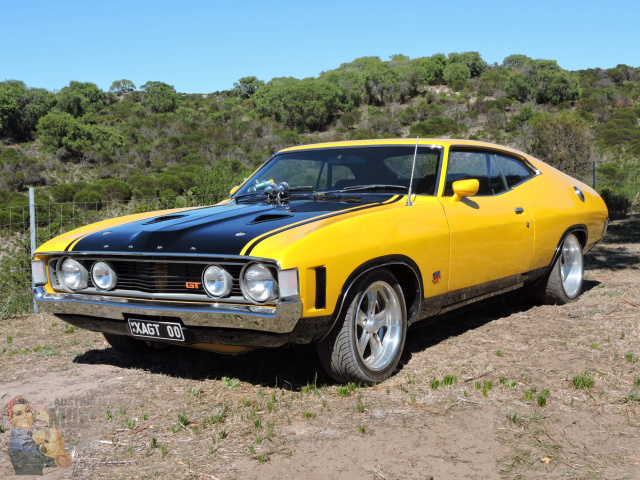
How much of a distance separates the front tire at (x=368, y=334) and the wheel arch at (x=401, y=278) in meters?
0.07

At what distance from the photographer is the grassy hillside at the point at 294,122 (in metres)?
29.2

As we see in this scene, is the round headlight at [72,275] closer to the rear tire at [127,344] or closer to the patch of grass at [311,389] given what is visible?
the rear tire at [127,344]

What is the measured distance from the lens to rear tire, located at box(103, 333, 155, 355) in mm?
5393

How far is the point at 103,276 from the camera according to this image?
4.54 meters

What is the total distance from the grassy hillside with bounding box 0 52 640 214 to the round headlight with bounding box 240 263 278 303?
60.9 feet

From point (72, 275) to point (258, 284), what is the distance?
60.4 inches

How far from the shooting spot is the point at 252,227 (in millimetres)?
4281

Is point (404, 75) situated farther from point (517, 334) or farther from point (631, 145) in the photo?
point (517, 334)

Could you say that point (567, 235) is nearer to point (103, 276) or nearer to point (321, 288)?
point (321, 288)

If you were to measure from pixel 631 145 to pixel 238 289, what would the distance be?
33.8 metres

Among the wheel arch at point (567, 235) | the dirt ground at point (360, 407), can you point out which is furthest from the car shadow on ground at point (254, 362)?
the wheel arch at point (567, 235)

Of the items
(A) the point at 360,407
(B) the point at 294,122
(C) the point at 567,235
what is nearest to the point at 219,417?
(A) the point at 360,407

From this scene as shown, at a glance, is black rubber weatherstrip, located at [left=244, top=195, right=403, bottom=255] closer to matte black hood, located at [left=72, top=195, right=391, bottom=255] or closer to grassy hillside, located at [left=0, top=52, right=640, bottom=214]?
matte black hood, located at [left=72, top=195, right=391, bottom=255]

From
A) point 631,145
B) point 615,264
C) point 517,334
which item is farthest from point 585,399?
point 631,145
